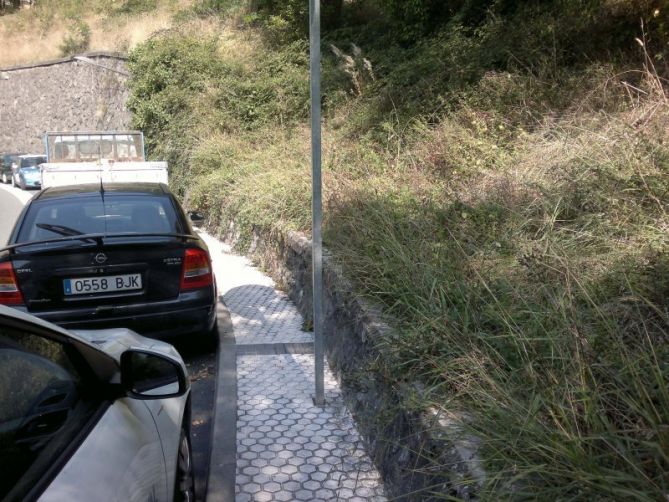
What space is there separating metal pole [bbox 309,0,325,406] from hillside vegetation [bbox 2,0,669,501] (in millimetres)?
473

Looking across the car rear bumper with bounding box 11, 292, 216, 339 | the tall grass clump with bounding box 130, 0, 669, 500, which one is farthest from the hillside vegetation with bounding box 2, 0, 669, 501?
the car rear bumper with bounding box 11, 292, 216, 339

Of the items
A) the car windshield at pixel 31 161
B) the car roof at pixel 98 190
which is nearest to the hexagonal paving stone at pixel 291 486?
the car roof at pixel 98 190

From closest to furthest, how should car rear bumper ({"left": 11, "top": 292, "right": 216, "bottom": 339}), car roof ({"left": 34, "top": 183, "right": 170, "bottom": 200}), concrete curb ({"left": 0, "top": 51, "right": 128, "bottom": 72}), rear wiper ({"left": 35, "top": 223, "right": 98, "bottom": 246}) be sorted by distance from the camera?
car rear bumper ({"left": 11, "top": 292, "right": 216, "bottom": 339}) → rear wiper ({"left": 35, "top": 223, "right": 98, "bottom": 246}) → car roof ({"left": 34, "top": 183, "right": 170, "bottom": 200}) → concrete curb ({"left": 0, "top": 51, "right": 128, "bottom": 72})

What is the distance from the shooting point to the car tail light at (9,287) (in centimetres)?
484

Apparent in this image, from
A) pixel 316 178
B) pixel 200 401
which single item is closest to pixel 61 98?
pixel 200 401

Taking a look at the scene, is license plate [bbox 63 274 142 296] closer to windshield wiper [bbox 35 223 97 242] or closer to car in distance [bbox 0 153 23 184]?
windshield wiper [bbox 35 223 97 242]

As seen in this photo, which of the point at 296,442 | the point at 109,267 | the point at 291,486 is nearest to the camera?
the point at 291,486

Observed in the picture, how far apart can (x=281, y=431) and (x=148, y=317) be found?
1.72 meters

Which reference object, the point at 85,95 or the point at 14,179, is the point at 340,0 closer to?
the point at 85,95

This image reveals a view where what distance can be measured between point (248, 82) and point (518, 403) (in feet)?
56.5

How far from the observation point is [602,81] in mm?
6926

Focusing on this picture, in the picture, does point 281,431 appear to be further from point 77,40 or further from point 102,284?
point 77,40

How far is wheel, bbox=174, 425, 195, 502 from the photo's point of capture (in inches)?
110

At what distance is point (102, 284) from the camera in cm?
499
